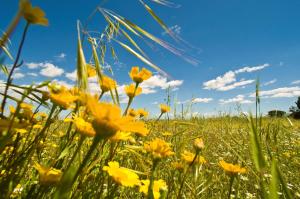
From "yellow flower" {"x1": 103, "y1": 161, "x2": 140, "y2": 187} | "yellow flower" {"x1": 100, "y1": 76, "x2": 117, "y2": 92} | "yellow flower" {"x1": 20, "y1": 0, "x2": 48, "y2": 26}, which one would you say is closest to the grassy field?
"yellow flower" {"x1": 103, "y1": 161, "x2": 140, "y2": 187}

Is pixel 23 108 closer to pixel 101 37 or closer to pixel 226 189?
pixel 101 37

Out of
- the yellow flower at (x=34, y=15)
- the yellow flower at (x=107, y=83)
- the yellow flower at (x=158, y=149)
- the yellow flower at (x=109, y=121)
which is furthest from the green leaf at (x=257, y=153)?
the yellow flower at (x=158, y=149)

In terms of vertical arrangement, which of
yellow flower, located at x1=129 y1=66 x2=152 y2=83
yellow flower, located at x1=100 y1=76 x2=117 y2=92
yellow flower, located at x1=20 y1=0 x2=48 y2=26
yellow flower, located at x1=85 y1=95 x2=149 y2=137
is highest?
yellow flower, located at x1=129 y1=66 x2=152 y2=83

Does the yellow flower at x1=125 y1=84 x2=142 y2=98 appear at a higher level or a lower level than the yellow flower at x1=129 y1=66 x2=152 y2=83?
lower

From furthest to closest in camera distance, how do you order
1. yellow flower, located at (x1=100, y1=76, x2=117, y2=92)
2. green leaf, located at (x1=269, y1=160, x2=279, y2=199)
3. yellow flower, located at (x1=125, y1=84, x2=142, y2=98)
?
yellow flower, located at (x1=125, y1=84, x2=142, y2=98)
yellow flower, located at (x1=100, y1=76, x2=117, y2=92)
green leaf, located at (x1=269, y1=160, x2=279, y2=199)

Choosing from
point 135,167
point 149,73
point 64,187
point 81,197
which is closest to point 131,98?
point 149,73

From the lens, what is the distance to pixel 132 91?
5.23ft

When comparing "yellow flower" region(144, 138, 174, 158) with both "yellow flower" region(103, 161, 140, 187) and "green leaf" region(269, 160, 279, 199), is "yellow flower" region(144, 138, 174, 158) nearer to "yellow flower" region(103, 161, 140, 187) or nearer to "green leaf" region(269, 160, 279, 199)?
"yellow flower" region(103, 161, 140, 187)

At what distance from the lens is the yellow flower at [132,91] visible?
1.58m

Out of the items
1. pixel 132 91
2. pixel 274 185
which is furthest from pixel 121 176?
pixel 274 185

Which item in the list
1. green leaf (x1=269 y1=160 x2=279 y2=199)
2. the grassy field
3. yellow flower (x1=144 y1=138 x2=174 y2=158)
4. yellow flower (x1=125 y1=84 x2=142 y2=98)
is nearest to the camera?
green leaf (x1=269 y1=160 x2=279 y2=199)

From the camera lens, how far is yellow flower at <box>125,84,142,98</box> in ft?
5.17

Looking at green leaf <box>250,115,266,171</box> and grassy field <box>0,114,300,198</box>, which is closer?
green leaf <box>250,115,266,171</box>

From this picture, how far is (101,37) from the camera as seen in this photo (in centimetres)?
122
